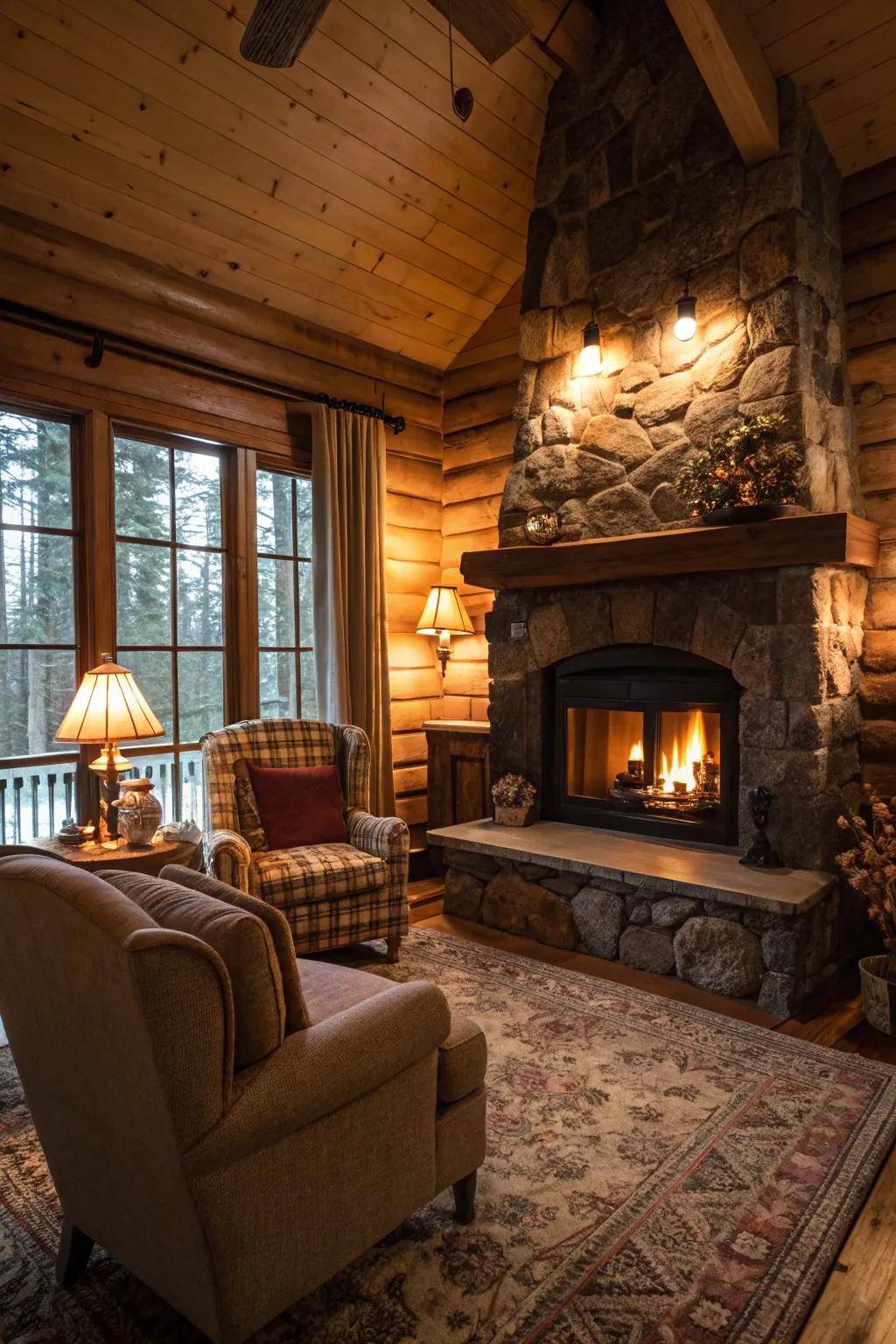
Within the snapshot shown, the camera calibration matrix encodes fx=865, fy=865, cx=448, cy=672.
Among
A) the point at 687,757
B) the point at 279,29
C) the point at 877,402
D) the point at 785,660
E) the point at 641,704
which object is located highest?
the point at 279,29

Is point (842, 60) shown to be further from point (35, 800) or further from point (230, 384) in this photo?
point (35, 800)

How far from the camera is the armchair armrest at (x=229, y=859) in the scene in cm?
320

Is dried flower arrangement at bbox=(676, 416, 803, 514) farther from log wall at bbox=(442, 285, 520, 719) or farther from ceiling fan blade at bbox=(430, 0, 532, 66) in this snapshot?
log wall at bbox=(442, 285, 520, 719)

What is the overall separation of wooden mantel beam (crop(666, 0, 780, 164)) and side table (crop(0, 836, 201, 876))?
3451mm

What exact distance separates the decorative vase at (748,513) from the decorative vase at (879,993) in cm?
163

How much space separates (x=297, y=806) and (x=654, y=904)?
5.06 feet

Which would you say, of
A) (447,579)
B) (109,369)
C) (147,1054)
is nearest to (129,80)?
(109,369)

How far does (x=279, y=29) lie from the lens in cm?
217

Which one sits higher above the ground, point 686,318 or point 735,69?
point 735,69

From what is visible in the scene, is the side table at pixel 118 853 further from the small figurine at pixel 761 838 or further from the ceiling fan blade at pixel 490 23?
the ceiling fan blade at pixel 490 23

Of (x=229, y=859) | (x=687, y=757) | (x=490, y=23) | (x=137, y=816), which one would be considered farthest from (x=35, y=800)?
(x=490, y=23)

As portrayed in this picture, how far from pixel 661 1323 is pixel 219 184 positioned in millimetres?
4215

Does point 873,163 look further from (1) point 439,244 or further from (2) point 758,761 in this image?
(2) point 758,761

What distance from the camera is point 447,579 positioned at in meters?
5.32
